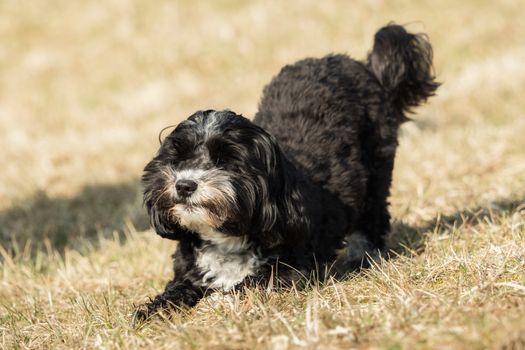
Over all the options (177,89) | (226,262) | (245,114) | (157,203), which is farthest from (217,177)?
(177,89)

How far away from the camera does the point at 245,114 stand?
40.9 feet

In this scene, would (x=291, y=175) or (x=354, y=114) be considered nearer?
(x=291, y=175)

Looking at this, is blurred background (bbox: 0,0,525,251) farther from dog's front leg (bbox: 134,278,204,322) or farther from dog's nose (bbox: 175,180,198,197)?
dog's nose (bbox: 175,180,198,197)

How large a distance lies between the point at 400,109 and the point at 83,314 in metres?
3.16

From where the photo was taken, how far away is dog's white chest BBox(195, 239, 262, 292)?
4285 mm

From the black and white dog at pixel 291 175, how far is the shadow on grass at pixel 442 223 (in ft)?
0.67

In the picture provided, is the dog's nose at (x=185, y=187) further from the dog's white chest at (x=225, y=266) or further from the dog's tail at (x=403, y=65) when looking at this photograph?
the dog's tail at (x=403, y=65)

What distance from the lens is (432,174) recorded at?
308 inches

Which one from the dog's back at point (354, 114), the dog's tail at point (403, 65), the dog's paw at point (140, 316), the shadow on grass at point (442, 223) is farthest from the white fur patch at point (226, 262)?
the dog's tail at point (403, 65)

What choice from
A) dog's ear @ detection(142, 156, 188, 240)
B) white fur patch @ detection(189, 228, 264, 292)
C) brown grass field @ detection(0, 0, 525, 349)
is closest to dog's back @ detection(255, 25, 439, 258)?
brown grass field @ detection(0, 0, 525, 349)

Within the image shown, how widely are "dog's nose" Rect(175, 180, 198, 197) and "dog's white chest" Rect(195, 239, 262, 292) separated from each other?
0.56m

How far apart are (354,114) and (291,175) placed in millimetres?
1304

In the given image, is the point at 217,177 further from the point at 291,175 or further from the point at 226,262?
the point at 226,262

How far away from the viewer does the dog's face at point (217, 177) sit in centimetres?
384
